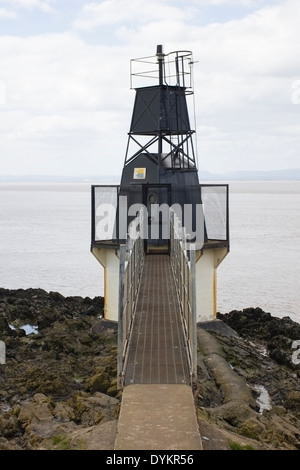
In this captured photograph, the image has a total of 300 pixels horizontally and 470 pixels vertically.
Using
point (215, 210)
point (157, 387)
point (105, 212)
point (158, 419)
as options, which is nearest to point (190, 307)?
point (157, 387)

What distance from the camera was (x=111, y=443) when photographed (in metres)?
7.21

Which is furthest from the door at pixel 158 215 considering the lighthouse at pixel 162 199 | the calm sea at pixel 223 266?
the calm sea at pixel 223 266

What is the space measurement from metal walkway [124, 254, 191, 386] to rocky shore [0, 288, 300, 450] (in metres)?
0.45

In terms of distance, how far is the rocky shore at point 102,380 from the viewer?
8248mm

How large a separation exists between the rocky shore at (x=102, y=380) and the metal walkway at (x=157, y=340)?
1.46 feet

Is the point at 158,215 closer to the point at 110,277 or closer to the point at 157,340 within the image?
the point at 110,277

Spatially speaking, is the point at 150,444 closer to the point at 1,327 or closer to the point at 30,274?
the point at 1,327

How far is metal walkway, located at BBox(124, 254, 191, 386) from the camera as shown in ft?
28.2

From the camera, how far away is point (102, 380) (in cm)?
1152

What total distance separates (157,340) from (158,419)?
2.65m

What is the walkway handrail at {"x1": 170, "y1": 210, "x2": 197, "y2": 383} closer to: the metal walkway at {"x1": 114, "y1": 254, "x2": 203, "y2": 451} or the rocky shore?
the metal walkway at {"x1": 114, "y1": 254, "x2": 203, "y2": 451}

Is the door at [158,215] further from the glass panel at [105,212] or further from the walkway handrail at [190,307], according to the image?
the walkway handrail at [190,307]

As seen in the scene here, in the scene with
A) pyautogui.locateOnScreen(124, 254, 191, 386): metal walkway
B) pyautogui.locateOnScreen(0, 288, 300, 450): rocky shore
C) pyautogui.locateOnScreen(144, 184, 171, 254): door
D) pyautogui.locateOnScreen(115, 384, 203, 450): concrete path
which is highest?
pyautogui.locateOnScreen(144, 184, 171, 254): door

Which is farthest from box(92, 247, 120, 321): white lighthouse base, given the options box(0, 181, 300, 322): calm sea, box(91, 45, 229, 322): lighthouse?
box(0, 181, 300, 322): calm sea
